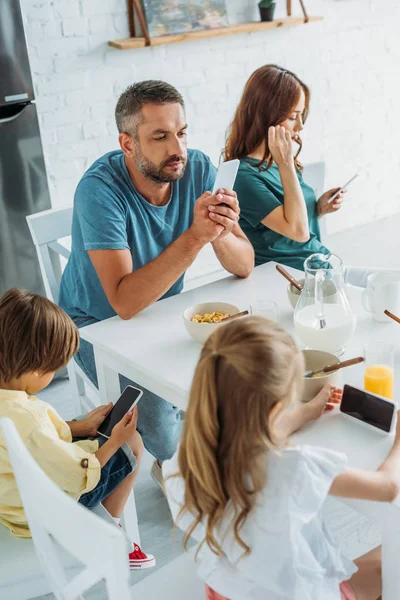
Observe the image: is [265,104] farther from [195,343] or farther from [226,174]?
[195,343]

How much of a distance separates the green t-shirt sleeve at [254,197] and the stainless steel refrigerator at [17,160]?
0.76 m

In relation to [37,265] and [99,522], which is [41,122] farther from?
[99,522]

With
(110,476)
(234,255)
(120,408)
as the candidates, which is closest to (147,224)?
(234,255)

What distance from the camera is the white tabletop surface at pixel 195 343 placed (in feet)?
4.36

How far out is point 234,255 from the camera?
1979 mm

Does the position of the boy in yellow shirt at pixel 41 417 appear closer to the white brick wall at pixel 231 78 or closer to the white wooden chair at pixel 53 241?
the white wooden chair at pixel 53 241

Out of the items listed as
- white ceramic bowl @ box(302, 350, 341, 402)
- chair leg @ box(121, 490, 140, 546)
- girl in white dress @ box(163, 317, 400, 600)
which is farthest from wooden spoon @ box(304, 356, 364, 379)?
chair leg @ box(121, 490, 140, 546)

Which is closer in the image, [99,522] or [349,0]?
[99,522]

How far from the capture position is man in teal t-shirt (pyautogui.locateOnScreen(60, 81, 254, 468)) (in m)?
1.86

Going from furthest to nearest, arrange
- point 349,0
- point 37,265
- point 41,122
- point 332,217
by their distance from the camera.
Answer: point 332,217 < point 349,0 < point 41,122 < point 37,265

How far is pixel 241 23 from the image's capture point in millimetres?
3330

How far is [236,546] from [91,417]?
2.13 feet

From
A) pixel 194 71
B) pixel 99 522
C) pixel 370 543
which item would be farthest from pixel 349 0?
pixel 99 522

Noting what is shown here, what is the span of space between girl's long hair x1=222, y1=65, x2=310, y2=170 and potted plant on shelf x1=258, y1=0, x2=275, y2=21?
1123 mm
